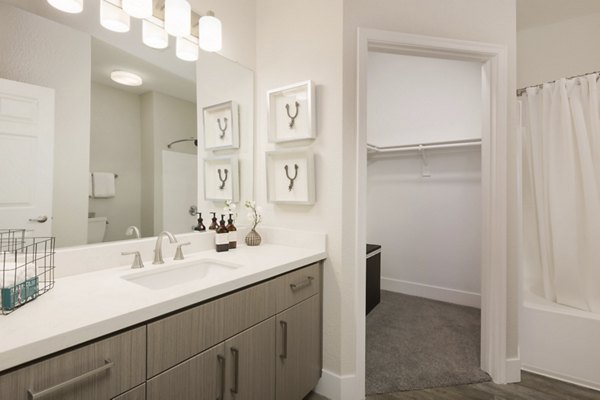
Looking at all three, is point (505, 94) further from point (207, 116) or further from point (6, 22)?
point (6, 22)

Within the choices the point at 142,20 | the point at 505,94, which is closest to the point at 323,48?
the point at 142,20

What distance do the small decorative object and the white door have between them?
94cm

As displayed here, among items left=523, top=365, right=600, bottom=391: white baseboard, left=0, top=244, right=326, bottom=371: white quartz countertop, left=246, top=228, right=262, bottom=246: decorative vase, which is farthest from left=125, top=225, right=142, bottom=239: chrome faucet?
A: left=523, top=365, right=600, bottom=391: white baseboard

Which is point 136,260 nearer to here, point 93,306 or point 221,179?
point 93,306

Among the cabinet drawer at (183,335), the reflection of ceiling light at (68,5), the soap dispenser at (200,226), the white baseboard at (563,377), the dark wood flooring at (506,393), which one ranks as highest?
the reflection of ceiling light at (68,5)

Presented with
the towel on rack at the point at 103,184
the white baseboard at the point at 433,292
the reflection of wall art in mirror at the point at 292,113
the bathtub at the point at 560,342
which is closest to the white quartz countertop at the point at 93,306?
the towel on rack at the point at 103,184

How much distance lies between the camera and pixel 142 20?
1.37 metres

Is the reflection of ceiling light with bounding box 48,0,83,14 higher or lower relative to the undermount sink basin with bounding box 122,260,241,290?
higher

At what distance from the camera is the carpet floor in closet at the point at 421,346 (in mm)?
1720

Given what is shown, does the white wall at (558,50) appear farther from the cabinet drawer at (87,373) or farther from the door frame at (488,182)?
the cabinet drawer at (87,373)

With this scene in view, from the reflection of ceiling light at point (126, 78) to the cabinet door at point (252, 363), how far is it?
1.24 m

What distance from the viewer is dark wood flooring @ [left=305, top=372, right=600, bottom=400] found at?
1575mm

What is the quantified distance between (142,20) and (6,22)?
536 millimetres

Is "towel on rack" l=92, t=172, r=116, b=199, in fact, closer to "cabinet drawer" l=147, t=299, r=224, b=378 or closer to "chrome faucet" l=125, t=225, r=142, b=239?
"chrome faucet" l=125, t=225, r=142, b=239
